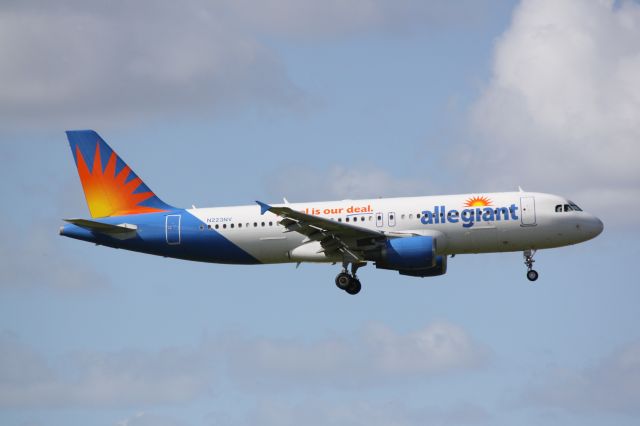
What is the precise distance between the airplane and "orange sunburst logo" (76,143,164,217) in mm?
57

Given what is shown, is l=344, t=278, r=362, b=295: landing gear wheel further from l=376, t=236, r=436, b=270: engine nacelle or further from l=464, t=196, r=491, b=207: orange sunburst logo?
l=464, t=196, r=491, b=207: orange sunburst logo

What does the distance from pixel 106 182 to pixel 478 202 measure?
21706 millimetres

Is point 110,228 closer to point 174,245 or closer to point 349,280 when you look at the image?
point 174,245

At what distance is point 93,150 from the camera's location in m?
70.9

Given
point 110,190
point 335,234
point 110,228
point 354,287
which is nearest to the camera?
point 335,234

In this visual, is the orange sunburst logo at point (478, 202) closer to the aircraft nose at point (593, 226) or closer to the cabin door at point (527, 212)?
the cabin door at point (527, 212)

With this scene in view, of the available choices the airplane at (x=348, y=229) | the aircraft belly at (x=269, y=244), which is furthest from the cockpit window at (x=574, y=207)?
the aircraft belly at (x=269, y=244)

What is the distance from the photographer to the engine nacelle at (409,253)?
202ft

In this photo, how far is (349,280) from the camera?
64.8 metres

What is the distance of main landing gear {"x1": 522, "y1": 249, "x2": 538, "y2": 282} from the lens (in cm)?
6397

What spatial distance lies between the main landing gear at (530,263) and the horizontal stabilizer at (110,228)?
21.3 metres

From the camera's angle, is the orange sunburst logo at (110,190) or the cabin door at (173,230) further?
the orange sunburst logo at (110,190)

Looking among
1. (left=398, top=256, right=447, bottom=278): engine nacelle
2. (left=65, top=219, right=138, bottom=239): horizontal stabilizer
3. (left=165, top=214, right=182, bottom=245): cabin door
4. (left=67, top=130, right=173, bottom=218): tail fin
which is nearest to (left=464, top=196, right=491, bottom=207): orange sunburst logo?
(left=398, top=256, right=447, bottom=278): engine nacelle

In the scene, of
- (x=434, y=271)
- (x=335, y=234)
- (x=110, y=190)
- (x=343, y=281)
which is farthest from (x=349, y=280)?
(x=110, y=190)
